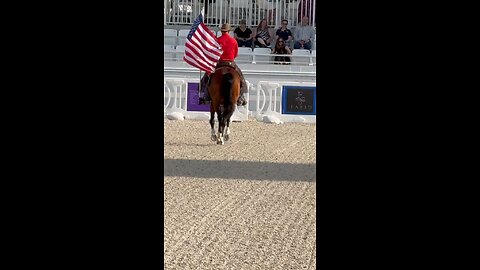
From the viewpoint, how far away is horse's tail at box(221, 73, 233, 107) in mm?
15086

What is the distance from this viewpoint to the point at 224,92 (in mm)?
15227

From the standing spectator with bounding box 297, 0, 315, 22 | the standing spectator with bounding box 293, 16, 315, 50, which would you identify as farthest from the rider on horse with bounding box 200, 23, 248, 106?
the standing spectator with bounding box 297, 0, 315, 22

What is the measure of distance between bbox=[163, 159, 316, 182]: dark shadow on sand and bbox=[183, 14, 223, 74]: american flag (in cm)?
250

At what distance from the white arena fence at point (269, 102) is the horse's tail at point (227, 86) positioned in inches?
174

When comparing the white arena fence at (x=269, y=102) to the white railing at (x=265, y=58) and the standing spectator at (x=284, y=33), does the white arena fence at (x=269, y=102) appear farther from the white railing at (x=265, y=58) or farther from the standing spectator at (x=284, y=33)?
the standing spectator at (x=284, y=33)

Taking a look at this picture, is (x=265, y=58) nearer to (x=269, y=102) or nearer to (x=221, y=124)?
(x=269, y=102)

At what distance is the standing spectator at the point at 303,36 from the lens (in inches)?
941

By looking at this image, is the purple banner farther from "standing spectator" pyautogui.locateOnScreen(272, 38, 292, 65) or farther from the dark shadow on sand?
the dark shadow on sand

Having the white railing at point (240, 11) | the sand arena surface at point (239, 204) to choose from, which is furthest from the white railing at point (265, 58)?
the sand arena surface at point (239, 204)
